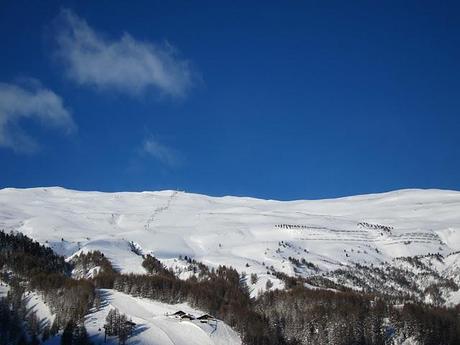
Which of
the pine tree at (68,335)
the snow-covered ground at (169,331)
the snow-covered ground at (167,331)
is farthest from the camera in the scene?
the snow-covered ground at (169,331)

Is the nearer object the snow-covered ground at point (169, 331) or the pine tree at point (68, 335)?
the pine tree at point (68, 335)

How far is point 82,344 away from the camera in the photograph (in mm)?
172875

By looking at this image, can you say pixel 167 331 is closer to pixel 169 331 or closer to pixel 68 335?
pixel 169 331

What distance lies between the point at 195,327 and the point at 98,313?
114 ft

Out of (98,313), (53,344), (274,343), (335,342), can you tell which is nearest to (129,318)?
(98,313)

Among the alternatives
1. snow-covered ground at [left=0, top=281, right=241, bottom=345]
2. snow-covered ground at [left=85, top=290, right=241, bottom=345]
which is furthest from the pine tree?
snow-covered ground at [left=85, top=290, right=241, bottom=345]

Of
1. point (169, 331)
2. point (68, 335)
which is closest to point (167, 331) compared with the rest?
point (169, 331)

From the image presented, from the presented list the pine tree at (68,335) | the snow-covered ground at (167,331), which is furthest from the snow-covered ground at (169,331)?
the pine tree at (68,335)

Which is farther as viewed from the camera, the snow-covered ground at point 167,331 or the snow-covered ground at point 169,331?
the snow-covered ground at point 169,331

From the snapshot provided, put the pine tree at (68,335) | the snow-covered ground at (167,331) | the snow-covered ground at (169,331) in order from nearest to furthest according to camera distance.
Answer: the pine tree at (68,335)
the snow-covered ground at (167,331)
the snow-covered ground at (169,331)

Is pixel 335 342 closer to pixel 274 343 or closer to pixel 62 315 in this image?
pixel 274 343

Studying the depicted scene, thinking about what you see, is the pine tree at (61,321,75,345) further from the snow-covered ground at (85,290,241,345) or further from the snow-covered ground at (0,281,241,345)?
the snow-covered ground at (85,290,241,345)

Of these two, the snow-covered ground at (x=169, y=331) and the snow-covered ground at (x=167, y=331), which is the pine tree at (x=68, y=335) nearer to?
the snow-covered ground at (x=167, y=331)

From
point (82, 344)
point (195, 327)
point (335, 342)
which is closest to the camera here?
point (82, 344)
